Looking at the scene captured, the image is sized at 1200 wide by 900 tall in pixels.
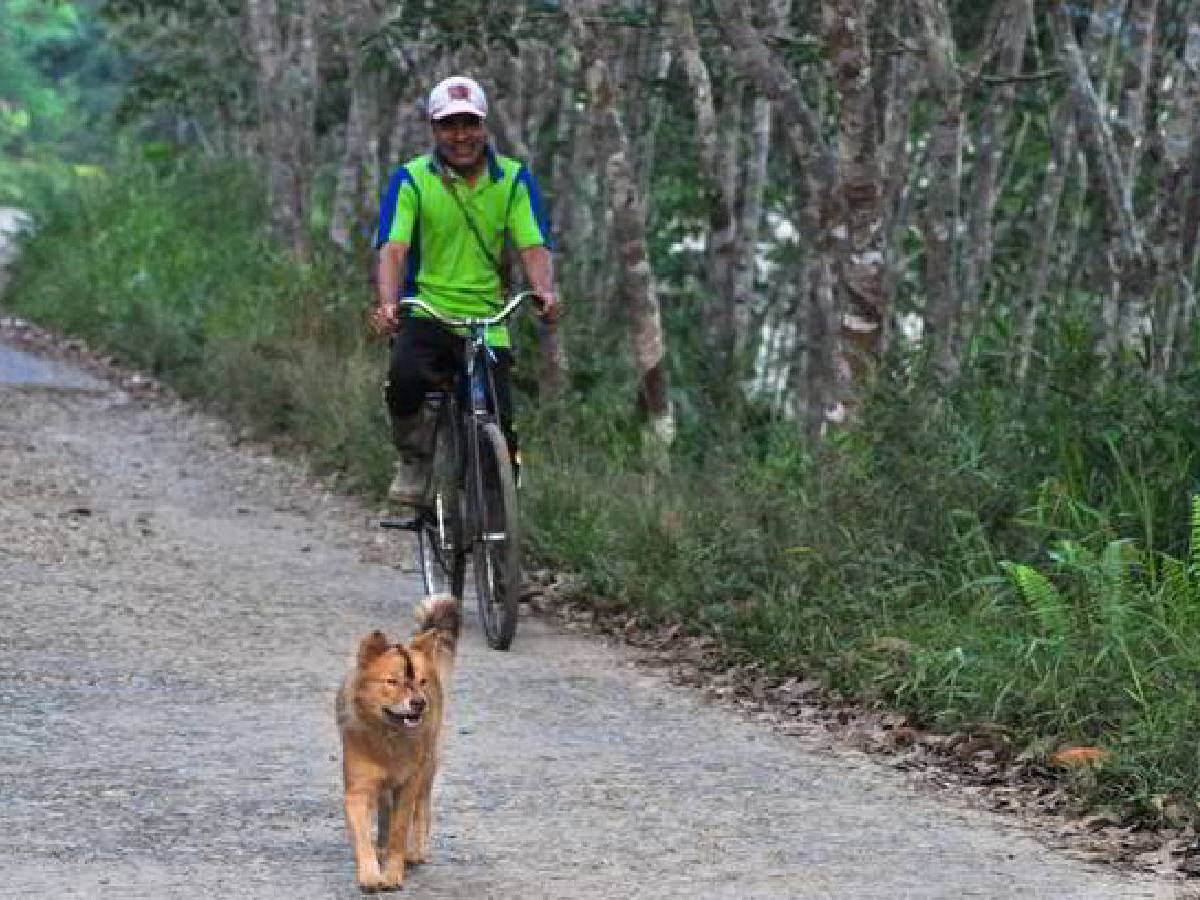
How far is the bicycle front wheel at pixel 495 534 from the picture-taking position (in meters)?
9.99

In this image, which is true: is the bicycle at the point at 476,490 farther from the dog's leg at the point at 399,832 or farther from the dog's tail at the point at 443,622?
the dog's leg at the point at 399,832

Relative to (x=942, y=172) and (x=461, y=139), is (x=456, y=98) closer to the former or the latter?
(x=461, y=139)

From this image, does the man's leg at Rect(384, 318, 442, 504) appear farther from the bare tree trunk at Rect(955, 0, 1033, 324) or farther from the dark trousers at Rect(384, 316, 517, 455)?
the bare tree trunk at Rect(955, 0, 1033, 324)

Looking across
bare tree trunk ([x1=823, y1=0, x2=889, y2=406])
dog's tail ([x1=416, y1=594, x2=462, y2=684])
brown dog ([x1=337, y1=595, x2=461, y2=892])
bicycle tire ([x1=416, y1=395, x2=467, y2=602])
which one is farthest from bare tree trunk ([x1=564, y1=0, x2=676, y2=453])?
brown dog ([x1=337, y1=595, x2=461, y2=892])

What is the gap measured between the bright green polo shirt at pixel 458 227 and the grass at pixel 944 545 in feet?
4.71

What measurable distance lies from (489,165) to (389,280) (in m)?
0.67

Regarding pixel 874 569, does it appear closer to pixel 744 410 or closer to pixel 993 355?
pixel 993 355

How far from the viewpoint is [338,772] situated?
24.8 ft

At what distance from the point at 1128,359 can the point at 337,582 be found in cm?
397

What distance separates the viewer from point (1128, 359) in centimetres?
1098

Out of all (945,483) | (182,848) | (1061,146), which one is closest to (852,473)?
(945,483)

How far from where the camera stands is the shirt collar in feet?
33.3

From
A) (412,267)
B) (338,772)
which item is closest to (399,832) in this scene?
(338,772)

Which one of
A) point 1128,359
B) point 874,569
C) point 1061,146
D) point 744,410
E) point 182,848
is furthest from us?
point 1061,146
